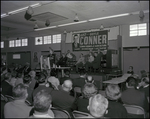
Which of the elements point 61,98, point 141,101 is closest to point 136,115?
point 141,101

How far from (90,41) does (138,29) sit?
8.16 ft

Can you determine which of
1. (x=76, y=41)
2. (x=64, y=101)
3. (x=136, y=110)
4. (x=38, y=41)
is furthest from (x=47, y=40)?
(x=136, y=110)

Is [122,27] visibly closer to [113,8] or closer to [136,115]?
[113,8]

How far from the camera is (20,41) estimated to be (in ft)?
39.5

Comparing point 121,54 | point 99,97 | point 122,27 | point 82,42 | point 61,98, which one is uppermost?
point 122,27

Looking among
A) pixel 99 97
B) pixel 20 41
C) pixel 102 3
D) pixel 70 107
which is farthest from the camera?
pixel 20 41

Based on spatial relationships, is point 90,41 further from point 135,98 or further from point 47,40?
point 135,98

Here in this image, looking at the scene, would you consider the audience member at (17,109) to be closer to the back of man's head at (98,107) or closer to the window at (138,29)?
the back of man's head at (98,107)

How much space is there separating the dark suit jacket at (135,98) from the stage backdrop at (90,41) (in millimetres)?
5903

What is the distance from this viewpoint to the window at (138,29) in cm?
685

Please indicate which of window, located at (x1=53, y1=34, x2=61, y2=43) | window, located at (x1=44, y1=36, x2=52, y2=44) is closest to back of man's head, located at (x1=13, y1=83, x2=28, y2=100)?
window, located at (x1=53, y1=34, x2=61, y2=43)

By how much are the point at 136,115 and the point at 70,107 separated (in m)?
0.76

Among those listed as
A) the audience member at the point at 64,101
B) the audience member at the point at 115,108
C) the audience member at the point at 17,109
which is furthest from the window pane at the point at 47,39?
the audience member at the point at 115,108

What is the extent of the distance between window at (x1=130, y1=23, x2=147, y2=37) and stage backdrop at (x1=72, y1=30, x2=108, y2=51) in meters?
1.27
